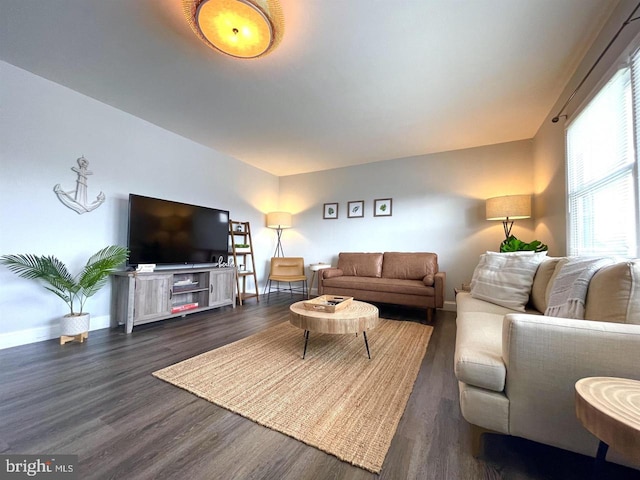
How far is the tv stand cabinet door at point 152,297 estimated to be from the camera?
2.70 metres

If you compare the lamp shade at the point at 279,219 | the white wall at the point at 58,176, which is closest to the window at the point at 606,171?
the lamp shade at the point at 279,219

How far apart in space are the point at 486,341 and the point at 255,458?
4.03 ft

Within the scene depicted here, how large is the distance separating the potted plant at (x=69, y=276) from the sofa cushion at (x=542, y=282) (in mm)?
3747

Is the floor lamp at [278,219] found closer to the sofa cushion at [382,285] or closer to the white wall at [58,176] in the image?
the sofa cushion at [382,285]

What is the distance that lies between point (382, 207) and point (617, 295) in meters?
3.46

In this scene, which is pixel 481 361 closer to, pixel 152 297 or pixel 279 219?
pixel 152 297

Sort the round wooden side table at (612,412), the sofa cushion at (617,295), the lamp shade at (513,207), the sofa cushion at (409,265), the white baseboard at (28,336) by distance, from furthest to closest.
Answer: the sofa cushion at (409,265) → the lamp shade at (513,207) → the white baseboard at (28,336) → the sofa cushion at (617,295) → the round wooden side table at (612,412)

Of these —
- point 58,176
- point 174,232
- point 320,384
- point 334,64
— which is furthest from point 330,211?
point 58,176

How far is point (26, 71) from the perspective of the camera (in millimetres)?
2293

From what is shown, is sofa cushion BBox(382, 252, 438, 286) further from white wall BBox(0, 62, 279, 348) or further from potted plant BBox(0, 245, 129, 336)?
potted plant BBox(0, 245, 129, 336)

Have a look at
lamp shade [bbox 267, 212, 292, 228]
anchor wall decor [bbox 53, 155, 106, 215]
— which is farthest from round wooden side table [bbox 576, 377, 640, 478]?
lamp shade [bbox 267, 212, 292, 228]

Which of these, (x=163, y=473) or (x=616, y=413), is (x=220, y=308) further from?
(x=616, y=413)

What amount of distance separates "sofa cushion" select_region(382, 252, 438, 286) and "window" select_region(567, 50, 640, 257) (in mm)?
1634

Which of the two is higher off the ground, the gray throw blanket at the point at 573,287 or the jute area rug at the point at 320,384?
the gray throw blanket at the point at 573,287
